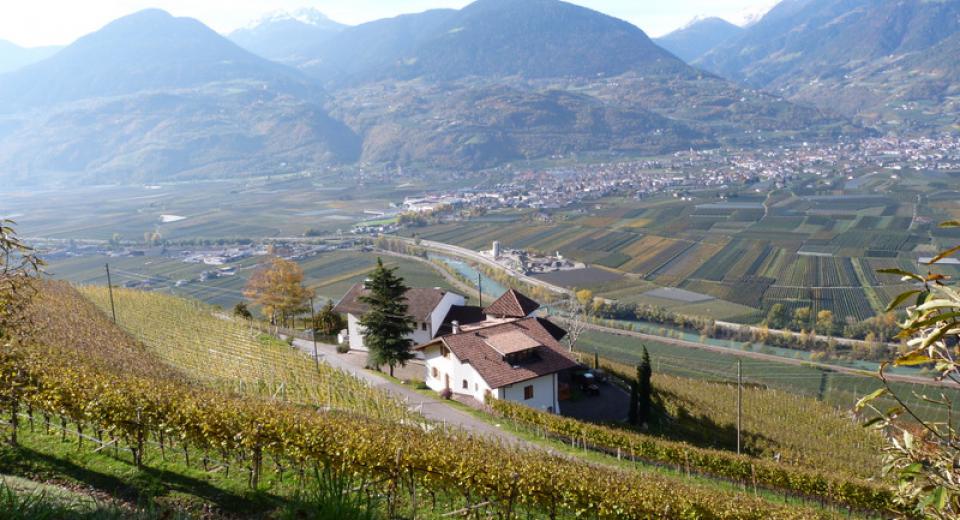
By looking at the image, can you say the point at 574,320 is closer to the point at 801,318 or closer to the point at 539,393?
the point at 539,393

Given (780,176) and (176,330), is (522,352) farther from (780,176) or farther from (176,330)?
(780,176)

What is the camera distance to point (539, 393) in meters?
29.0

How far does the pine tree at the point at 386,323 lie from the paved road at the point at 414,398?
3.99 ft

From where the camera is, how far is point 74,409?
14.1m

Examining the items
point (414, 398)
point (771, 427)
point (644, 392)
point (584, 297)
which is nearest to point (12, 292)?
point (414, 398)

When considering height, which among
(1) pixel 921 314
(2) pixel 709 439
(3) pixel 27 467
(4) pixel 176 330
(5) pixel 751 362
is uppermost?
(1) pixel 921 314

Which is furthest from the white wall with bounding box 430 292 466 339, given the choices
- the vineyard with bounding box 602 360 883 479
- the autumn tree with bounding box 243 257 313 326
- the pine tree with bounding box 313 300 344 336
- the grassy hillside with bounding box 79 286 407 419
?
the autumn tree with bounding box 243 257 313 326

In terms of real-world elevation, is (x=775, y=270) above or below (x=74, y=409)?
below

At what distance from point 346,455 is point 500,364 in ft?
53.4

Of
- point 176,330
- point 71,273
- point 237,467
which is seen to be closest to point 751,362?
point 176,330

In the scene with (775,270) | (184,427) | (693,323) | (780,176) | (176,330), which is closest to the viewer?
(184,427)

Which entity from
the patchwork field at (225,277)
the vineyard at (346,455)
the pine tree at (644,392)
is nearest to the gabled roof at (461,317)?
the pine tree at (644,392)

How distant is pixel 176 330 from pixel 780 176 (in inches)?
6630

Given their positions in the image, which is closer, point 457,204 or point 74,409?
point 74,409
